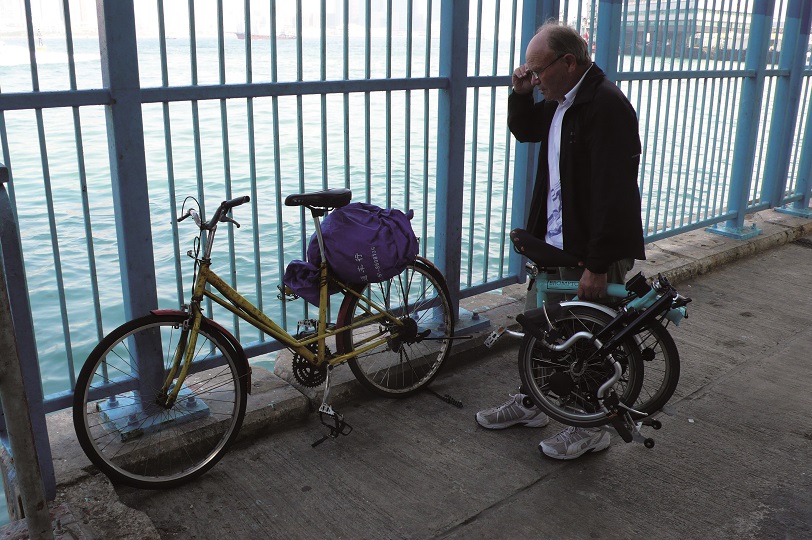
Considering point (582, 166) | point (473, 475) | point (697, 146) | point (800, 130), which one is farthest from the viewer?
point (800, 130)

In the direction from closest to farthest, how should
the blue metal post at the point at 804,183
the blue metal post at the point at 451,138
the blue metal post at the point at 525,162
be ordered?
the blue metal post at the point at 451,138 < the blue metal post at the point at 525,162 < the blue metal post at the point at 804,183

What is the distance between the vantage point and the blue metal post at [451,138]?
4492 mm

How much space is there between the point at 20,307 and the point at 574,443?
2.57 meters

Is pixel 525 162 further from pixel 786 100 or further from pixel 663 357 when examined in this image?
pixel 786 100

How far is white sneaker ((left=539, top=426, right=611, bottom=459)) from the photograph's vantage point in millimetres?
3783

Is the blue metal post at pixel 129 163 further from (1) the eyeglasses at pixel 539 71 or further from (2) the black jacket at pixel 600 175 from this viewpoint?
(2) the black jacket at pixel 600 175

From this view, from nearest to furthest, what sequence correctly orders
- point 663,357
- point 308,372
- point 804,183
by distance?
point 663,357 → point 308,372 → point 804,183

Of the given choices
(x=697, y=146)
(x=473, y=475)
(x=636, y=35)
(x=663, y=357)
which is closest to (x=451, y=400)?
(x=473, y=475)

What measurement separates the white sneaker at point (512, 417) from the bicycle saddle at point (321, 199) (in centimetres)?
139

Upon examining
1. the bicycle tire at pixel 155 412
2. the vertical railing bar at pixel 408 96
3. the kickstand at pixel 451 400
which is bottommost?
the kickstand at pixel 451 400

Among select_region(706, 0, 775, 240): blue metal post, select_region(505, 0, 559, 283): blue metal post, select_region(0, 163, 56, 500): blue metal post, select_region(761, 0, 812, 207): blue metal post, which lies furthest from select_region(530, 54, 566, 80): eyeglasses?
select_region(761, 0, 812, 207): blue metal post

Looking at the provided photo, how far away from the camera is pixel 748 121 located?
23.9ft

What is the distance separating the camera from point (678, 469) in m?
3.73

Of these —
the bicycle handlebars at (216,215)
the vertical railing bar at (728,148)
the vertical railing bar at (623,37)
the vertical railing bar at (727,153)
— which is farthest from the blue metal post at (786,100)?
the bicycle handlebars at (216,215)
